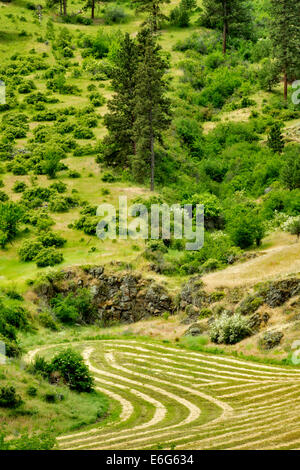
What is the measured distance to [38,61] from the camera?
104 meters

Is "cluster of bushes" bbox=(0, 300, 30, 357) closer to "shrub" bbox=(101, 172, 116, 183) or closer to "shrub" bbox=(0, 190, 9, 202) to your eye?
"shrub" bbox=(0, 190, 9, 202)

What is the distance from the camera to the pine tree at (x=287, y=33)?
81062 mm

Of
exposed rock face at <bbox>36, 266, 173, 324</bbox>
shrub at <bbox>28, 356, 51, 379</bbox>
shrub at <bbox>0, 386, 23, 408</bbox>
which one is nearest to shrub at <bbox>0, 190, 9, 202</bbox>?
exposed rock face at <bbox>36, 266, 173, 324</bbox>

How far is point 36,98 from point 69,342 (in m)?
55.4

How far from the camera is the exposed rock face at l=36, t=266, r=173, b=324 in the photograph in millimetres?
51219

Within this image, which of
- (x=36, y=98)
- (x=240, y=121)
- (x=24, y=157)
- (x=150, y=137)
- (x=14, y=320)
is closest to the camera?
(x=14, y=320)

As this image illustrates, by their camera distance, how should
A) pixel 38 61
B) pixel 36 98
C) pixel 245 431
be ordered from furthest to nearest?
1. pixel 38 61
2. pixel 36 98
3. pixel 245 431

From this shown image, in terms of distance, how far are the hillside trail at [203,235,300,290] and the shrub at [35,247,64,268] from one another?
556 inches

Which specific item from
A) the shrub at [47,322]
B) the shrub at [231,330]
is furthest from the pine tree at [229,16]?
the shrub at [231,330]

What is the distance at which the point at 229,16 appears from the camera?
9869 centimetres

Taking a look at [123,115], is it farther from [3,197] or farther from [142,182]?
[3,197]

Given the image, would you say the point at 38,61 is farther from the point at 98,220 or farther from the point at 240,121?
the point at 98,220

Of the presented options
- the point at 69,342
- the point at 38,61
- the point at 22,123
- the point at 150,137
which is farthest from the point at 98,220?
→ the point at 38,61

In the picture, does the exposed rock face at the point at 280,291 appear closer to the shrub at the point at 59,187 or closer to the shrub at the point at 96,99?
the shrub at the point at 59,187
